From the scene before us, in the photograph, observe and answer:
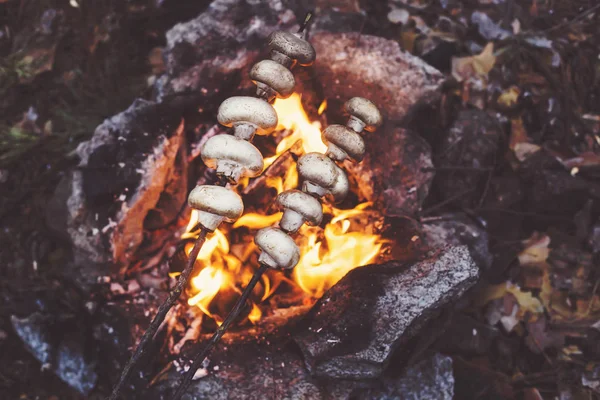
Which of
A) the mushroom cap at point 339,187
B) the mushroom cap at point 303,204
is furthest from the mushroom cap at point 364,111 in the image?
the mushroom cap at point 303,204

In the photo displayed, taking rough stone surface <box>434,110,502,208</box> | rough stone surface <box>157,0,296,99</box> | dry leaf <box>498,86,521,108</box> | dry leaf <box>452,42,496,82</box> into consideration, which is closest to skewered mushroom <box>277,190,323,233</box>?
rough stone surface <box>157,0,296,99</box>

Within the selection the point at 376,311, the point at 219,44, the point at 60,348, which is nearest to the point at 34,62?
the point at 219,44

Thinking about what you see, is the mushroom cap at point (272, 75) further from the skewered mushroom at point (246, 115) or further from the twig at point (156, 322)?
the twig at point (156, 322)

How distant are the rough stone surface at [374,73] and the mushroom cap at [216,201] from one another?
4.55ft

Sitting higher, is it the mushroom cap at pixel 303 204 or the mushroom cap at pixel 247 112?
the mushroom cap at pixel 247 112

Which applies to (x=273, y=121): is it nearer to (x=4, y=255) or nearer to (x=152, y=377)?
(x=152, y=377)

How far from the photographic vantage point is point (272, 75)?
9.00 ft

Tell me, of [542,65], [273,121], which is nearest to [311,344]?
[273,121]

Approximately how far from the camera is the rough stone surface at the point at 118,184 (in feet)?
10.3

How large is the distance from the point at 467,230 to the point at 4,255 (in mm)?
3746

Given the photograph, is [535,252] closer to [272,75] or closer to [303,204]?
[303,204]

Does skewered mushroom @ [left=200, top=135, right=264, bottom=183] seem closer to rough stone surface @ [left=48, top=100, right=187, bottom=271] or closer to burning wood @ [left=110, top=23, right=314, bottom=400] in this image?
burning wood @ [left=110, top=23, right=314, bottom=400]

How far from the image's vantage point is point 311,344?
265 cm

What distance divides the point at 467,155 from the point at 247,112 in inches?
77.8
